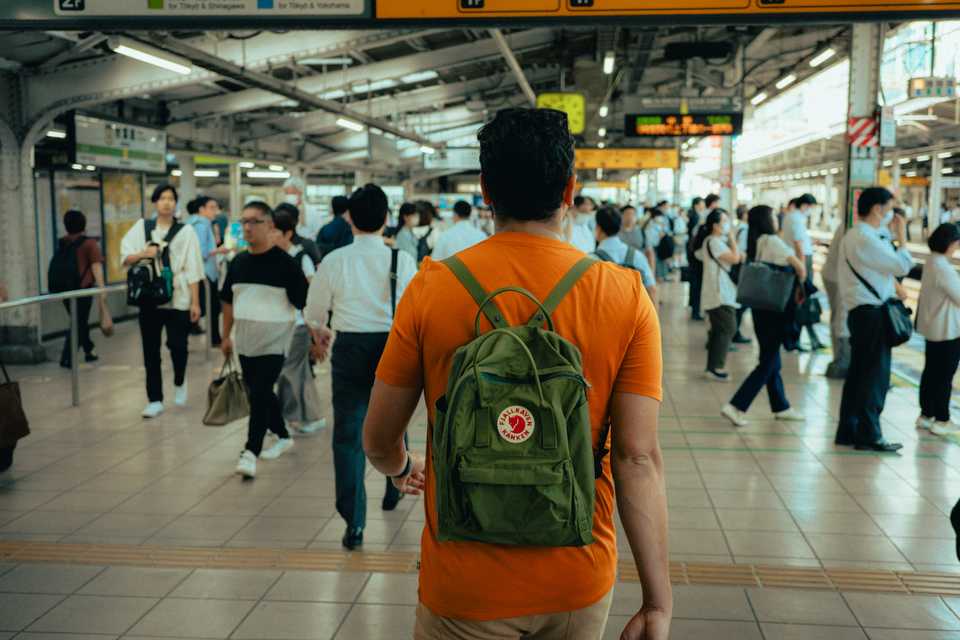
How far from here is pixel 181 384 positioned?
26.4ft

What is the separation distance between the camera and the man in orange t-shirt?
1.65 metres

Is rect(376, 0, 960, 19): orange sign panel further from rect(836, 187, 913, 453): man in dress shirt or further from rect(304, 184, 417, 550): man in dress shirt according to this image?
rect(836, 187, 913, 453): man in dress shirt

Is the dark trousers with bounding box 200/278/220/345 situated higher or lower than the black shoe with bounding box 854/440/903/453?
higher

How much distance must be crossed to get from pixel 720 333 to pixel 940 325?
2.58 m

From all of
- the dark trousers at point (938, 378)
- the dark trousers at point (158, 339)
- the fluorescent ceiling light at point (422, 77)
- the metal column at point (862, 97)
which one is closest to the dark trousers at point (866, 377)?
the dark trousers at point (938, 378)

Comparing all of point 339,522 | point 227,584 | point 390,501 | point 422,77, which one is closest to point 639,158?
point 422,77

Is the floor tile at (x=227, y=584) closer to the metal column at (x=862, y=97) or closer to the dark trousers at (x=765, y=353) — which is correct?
the dark trousers at (x=765, y=353)

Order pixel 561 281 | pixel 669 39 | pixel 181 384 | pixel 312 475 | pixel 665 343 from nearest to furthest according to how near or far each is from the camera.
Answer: pixel 561 281 → pixel 312 475 → pixel 181 384 → pixel 665 343 → pixel 669 39

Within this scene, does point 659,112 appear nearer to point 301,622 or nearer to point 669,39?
point 669,39

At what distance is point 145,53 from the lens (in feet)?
27.0

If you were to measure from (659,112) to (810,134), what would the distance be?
21.7 meters

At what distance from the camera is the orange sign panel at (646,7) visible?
14.3 feet

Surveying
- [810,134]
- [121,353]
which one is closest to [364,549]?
[121,353]

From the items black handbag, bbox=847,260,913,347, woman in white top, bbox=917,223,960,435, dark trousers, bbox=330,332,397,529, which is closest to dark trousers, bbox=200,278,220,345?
dark trousers, bbox=330,332,397,529
